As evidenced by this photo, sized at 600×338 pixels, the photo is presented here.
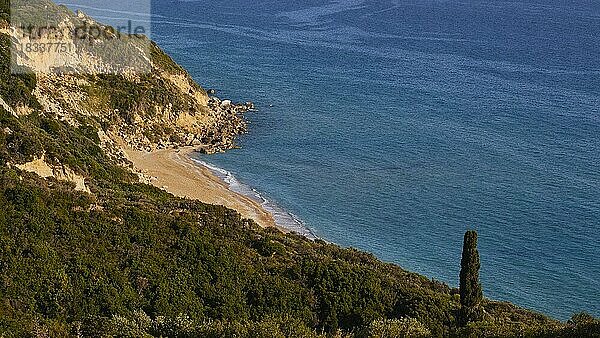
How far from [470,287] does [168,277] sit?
10.2 meters

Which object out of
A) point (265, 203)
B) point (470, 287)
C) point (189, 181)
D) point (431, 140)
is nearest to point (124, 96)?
point (189, 181)

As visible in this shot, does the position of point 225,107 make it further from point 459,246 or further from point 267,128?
point 459,246

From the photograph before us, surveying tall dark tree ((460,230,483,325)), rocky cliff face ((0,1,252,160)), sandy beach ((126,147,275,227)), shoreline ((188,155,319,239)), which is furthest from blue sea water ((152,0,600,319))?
tall dark tree ((460,230,483,325))

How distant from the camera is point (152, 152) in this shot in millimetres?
52688

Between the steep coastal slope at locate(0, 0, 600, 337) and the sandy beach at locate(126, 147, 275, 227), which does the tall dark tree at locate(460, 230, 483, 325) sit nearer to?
the steep coastal slope at locate(0, 0, 600, 337)

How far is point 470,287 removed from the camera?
23.0m

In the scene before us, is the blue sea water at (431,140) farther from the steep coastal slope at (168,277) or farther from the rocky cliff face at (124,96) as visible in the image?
the steep coastal slope at (168,277)

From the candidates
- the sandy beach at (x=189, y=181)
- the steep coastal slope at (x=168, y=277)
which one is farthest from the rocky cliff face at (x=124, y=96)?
the steep coastal slope at (x=168, y=277)

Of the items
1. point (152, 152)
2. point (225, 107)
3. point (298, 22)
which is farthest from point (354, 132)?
point (298, 22)

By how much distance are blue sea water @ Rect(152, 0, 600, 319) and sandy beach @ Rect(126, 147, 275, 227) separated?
2494mm

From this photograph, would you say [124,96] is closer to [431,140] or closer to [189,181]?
[189,181]

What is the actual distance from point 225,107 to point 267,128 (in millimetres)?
6931

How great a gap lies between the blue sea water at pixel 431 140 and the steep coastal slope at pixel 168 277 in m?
11.8

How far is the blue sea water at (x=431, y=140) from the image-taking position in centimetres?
4012
